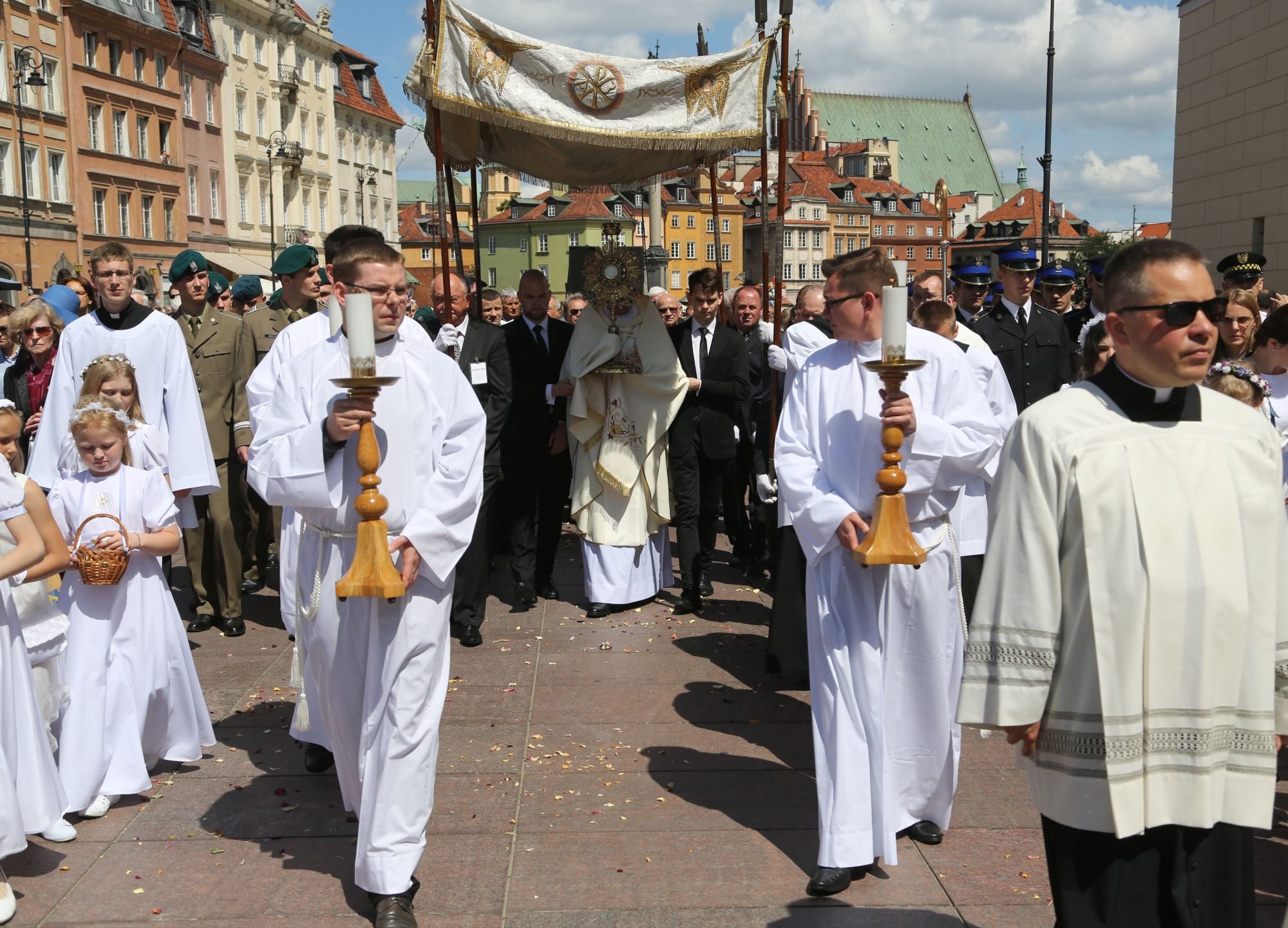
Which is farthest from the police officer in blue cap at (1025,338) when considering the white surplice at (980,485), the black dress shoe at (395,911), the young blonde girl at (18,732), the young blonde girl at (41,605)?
the young blonde girl at (18,732)

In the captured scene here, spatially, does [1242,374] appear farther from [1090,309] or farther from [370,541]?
[1090,309]

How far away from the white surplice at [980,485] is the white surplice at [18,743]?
411 centimetres

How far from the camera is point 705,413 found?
9.18 meters

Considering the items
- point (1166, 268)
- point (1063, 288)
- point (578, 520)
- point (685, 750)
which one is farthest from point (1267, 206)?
point (1166, 268)

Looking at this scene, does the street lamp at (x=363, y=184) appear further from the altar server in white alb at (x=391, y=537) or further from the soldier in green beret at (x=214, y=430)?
the altar server in white alb at (x=391, y=537)

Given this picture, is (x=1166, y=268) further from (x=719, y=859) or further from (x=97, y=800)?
(x=97, y=800)

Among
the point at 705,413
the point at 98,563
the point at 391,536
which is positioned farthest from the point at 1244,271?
the point at 98,563

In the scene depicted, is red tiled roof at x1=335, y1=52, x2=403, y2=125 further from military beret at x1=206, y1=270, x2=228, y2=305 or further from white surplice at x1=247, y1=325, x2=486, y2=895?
white surplice at x1=247, y1=325, x2=486, y2=895

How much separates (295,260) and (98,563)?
9.59ft

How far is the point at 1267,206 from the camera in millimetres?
24484

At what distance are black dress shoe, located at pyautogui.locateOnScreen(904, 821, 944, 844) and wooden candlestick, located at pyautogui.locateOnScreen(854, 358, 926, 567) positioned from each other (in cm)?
109

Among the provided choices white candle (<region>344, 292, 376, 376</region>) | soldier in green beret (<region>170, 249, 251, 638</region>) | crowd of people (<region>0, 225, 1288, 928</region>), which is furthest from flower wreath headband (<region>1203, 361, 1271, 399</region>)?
soldier in green beret (<region>170, 249, 251, 638</region>)

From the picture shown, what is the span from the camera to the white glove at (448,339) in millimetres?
8734

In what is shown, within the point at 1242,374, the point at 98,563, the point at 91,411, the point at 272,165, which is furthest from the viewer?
the point at 272,165
